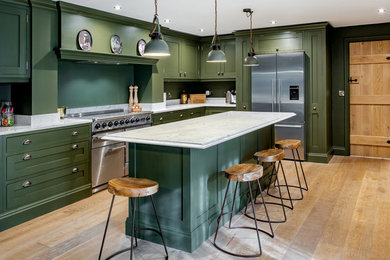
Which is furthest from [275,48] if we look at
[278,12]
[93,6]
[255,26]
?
[93,6]

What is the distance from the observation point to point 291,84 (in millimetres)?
5996

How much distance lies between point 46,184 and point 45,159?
272 millimetres

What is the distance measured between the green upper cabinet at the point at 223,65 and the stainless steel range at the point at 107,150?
279 cm

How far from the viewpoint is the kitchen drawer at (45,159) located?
11.1ft

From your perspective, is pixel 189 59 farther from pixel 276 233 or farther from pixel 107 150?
pixel 276 233

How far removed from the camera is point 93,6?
14.6ft

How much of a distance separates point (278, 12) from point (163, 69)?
7.21 feet

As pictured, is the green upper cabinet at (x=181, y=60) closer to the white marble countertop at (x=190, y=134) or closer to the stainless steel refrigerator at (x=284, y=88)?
the stainless steel refrigerator at (x=284, y=88)

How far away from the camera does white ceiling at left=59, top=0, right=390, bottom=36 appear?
4496mm

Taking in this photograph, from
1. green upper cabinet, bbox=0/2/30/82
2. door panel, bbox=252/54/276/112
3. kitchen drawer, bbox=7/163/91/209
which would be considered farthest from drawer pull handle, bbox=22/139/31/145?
door panel, bbox=252/54/276/112

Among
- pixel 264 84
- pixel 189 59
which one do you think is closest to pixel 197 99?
pixel 189 59

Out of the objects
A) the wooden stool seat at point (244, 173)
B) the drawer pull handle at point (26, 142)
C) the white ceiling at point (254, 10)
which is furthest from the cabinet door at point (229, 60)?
the drawer pull handle at point (26, 142)

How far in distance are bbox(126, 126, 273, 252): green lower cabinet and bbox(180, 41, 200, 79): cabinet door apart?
4016mm

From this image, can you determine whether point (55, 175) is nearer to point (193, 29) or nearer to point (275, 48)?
point (193, 29)
